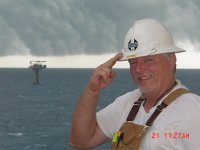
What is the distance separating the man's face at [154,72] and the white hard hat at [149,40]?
0.13m

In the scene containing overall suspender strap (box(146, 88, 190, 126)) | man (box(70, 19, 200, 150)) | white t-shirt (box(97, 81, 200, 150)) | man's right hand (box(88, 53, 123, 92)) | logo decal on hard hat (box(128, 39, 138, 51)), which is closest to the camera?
white t-shirt (box(97, 81, 200, 150))

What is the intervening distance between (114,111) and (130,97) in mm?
293

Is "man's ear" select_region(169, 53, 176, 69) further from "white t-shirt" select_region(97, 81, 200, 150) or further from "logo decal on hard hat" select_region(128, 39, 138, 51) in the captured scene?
"logo decal on hard hat" select_region(128, 39, 138, 51)

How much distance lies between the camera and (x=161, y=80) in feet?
15.9

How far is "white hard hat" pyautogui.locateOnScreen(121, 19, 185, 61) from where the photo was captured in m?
4.78

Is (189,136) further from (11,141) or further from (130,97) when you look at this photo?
(11,141)

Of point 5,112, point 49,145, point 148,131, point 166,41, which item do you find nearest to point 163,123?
point 148,131

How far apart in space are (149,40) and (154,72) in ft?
1.30

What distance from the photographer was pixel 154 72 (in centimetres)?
486

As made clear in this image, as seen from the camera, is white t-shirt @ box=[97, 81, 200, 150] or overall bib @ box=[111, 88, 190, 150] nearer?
white t-shirt @ box=[97, 81, 200, 150]

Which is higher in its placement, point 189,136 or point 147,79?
point 147,79
